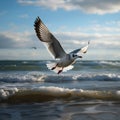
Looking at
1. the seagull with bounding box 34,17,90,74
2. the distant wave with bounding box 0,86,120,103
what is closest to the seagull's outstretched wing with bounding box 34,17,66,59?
the seagull with bounding box 34,17,90,74

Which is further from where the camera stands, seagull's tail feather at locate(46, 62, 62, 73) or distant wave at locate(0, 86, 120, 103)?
distant wave at locate(0, 86, 120, 103)

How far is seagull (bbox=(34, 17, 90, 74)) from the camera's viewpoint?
731cm

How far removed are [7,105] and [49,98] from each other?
192 centimetres

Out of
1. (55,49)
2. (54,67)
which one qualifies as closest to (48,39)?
(55,49)

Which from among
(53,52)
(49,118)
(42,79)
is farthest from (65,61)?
(42,79)

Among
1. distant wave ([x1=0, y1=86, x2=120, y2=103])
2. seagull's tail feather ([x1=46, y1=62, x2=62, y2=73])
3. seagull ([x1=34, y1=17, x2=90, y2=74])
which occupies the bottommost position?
distant wave ([x1=0, y1=86, x2=120, y2=103])

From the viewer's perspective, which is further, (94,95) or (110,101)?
(94,95)

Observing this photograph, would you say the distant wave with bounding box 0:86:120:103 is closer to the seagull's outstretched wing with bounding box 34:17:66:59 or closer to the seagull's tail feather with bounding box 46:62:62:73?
the seagull's tail feather with bounding box 46:62:62:73

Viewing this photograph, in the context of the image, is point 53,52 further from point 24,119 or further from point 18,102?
point 18,102

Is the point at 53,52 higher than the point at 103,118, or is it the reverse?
the point at 53,52

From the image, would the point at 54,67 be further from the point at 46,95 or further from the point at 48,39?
the point at 46,95

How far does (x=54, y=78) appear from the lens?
73.2 ft

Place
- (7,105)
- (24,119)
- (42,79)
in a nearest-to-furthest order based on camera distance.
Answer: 1. (24,119)
2. (7,105)
3. (42,79)

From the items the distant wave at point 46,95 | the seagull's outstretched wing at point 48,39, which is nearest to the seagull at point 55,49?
the seagull's outstretched wing at point 48,39
